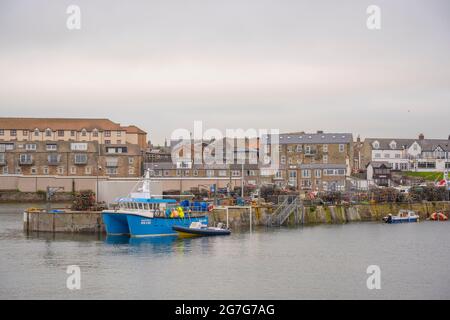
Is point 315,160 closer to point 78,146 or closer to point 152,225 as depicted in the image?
point 78,146

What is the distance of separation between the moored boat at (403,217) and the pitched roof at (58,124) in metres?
48.1

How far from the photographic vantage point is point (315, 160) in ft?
299

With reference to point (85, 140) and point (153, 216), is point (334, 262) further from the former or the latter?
point (85, 140)

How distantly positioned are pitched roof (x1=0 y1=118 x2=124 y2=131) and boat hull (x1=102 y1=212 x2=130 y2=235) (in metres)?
53.0

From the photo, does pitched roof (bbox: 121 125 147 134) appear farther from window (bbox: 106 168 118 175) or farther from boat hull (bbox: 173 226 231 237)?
boat hull (bbox: 173 226 231 237)

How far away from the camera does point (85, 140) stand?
104 m

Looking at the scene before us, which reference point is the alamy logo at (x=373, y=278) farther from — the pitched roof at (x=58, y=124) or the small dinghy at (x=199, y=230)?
the pitched roof at (x=58, y=124)

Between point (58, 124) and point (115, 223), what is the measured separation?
55089 millimetres

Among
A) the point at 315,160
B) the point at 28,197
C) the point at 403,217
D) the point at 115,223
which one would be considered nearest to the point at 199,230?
the point at 115,223

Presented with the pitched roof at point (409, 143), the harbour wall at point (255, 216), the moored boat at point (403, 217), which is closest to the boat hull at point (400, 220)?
the moored boat at point (403, 217)

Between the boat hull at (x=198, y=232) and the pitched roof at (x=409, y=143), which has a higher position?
the pitched roof at (x=409, y=143)

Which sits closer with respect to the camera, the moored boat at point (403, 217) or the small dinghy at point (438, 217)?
the moored boat at point (403, 217)

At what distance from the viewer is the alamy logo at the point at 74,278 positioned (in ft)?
117

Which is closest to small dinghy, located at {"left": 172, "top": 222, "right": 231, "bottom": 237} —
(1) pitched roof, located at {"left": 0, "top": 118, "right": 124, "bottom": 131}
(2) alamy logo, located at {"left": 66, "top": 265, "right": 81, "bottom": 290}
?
(2) alamy logo, located at {"left": 66, "top": 265, "right": 81, "bottom": 290}
